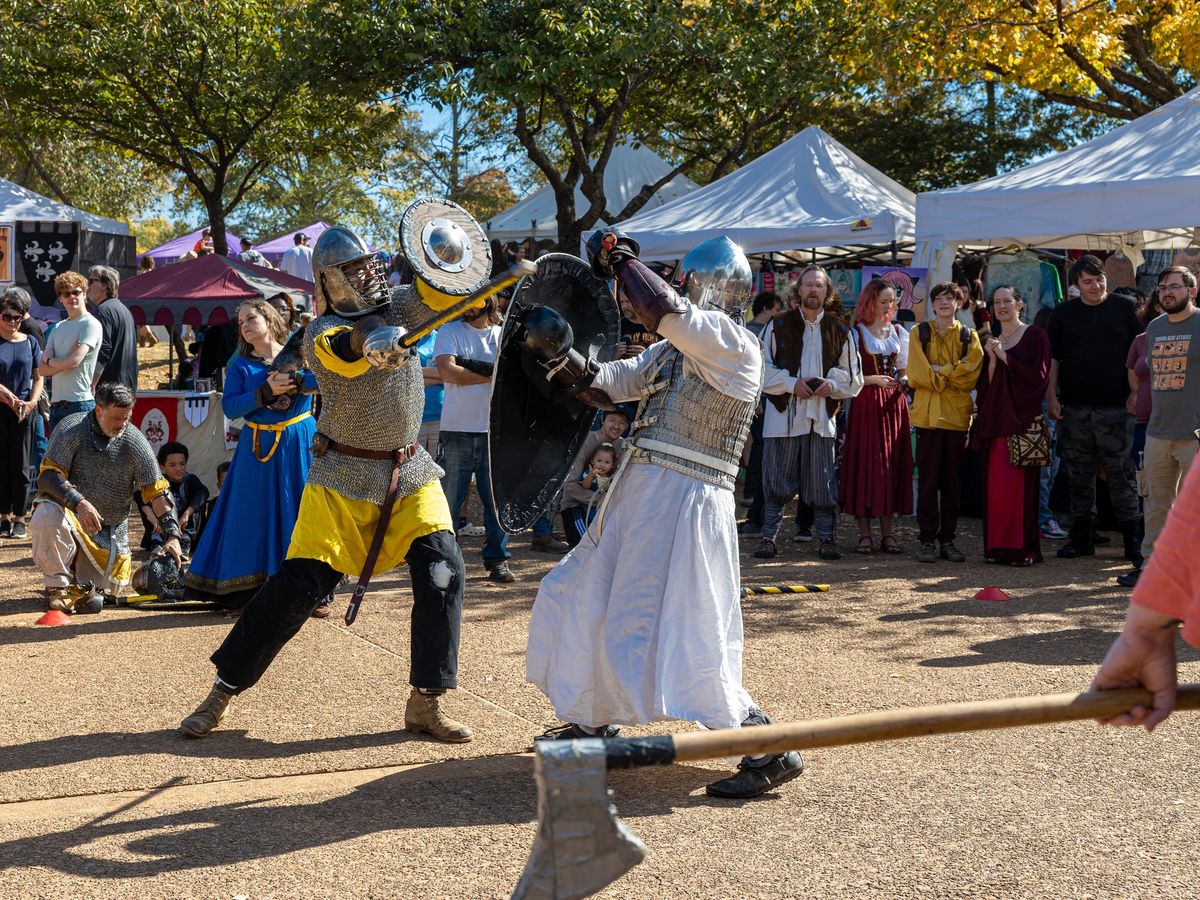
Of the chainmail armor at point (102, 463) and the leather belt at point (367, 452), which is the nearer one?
the leather belt at point (367, 452)

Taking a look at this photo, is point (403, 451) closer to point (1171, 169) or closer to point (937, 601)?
point (937, 601)

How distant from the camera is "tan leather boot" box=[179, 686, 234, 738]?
461cm

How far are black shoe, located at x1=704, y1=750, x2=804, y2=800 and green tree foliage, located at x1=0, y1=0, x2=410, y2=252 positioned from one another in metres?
16.5

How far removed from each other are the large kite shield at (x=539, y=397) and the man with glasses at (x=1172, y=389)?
4.29 metres

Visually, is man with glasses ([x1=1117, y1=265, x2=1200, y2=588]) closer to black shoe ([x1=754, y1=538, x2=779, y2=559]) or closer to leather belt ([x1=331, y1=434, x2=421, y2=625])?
black shoe ([x1=754, y1=538, x2=779, y2=559])

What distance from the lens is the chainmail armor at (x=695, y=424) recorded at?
4176mm

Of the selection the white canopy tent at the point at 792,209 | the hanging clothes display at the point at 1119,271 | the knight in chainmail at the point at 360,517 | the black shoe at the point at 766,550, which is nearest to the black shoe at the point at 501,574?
the black shoe at the point at 766,550

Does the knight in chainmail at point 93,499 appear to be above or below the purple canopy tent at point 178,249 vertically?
below

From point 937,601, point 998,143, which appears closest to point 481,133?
point 998,143

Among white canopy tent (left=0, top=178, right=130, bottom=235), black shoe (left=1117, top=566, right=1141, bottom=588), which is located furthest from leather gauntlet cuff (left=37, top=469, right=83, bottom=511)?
white canopy tent (left=0, top=178, right=130, bottom=235)

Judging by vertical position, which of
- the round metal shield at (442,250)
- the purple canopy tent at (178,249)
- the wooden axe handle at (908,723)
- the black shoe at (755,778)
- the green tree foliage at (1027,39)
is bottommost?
the black shoe at (755,778)

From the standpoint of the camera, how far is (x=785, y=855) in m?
3.60

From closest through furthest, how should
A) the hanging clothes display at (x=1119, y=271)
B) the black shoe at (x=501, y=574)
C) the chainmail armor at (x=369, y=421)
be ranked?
the chainmail armor at (x=369, y=421), the black shoe at (x=501, y=574), the hanging clothes display at (x=1119, y=271)

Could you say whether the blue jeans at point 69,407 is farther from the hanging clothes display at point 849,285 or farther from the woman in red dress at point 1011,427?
the hanging clothes display at point 849,285
